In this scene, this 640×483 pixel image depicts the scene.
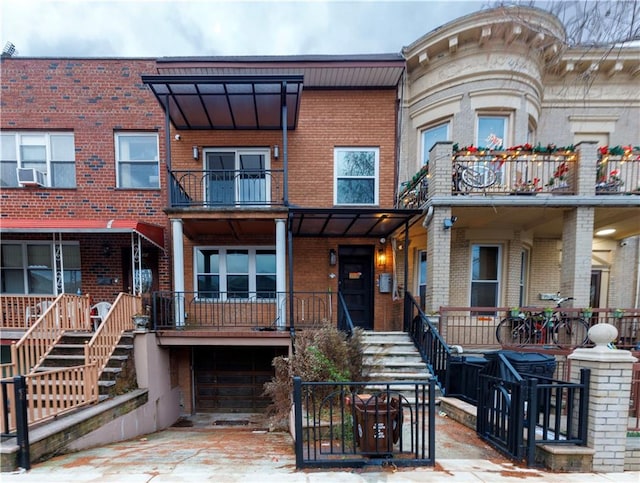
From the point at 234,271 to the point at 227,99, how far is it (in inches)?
180

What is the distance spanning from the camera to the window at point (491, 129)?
7363 millimetres

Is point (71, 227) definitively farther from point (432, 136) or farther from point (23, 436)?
point (432, 136)

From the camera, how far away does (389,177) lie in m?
8.18

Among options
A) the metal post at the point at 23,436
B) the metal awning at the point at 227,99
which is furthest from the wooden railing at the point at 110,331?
the metal awning at the point at 227,99

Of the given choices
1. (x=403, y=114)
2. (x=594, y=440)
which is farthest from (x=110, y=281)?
(x=594, y=440)

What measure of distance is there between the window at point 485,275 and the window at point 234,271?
5589 millimetres

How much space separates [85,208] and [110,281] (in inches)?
86.2

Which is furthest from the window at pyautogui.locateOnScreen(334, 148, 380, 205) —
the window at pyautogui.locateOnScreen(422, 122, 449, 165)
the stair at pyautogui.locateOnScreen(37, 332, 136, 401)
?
the stair at pyautogui.locateOnScreen(37, 332, 136, 401)

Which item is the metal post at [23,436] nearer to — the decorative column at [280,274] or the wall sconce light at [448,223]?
the decorative column at [280,274]

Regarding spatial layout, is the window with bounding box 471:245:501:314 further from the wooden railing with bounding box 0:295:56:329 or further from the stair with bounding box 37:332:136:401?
the wooden railing with bounding box 0:295:56:329

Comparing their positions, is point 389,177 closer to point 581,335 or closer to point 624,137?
point 581,335

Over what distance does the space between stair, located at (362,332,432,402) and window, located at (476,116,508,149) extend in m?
5.50

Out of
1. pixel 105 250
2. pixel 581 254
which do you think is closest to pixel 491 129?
pixel 581 254

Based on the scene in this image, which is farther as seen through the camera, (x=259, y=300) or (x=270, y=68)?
(x=259, y=300)
